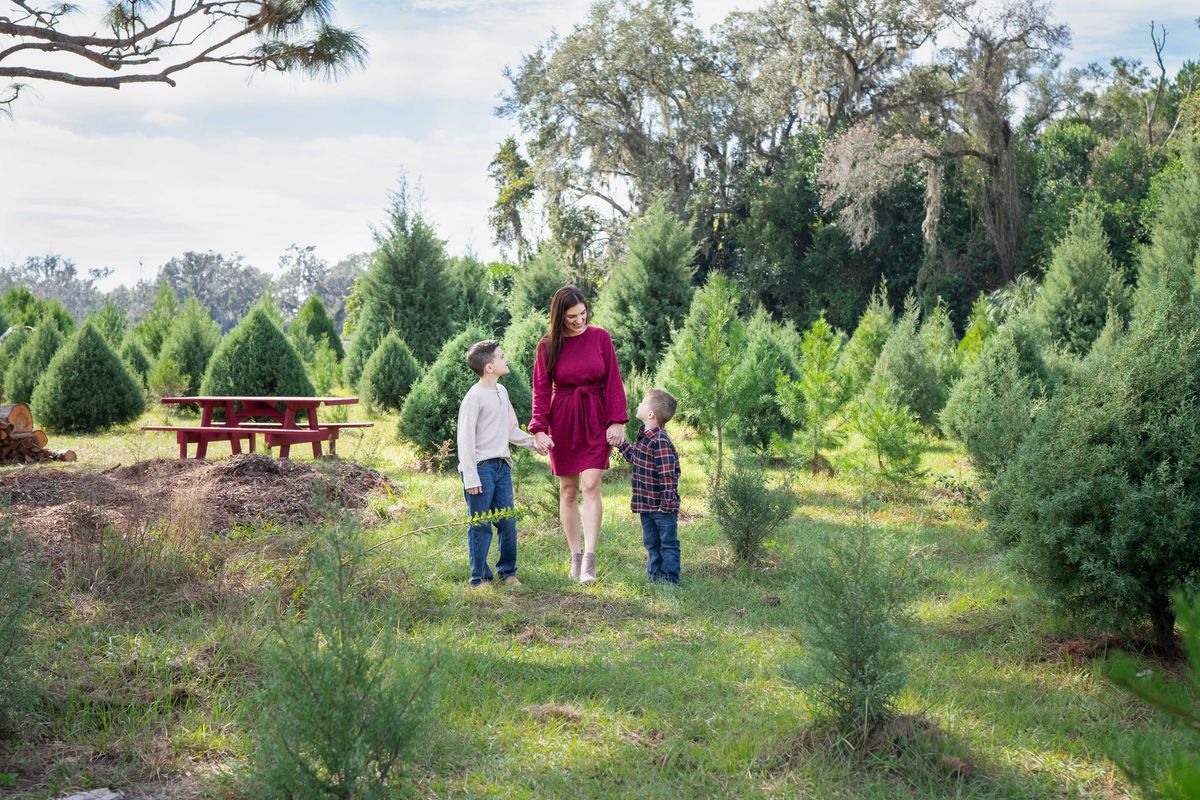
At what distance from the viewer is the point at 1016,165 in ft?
92.6

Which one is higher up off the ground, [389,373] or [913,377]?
[389,373]

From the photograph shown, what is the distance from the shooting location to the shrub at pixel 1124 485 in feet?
12.9

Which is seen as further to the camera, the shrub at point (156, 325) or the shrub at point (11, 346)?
the shrub at point (156, 325)

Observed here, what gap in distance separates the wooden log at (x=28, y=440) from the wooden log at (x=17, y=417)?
127mm

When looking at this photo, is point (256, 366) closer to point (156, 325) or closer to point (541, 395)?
point (541, 395)

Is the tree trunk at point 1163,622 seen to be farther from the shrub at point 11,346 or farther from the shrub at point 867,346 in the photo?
the shrub at point 11,346

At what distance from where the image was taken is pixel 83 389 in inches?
517

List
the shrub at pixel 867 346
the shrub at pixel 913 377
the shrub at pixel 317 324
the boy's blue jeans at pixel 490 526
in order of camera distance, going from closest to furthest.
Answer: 1. the boy's blue jeans at pixel 490 526
2. the shrub at pixel 913 377
3. the shrub at pixel 867 346
4. the shrub at pixel 317 324

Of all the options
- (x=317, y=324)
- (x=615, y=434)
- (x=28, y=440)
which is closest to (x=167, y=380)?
(x=28, y=440)

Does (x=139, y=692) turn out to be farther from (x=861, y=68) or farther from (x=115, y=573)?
(x=861, y=68)

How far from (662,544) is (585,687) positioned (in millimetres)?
1945

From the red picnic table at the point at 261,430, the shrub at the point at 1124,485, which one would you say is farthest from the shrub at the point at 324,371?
the shrub at the point at 1124,485

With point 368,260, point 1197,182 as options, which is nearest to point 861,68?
point 1197,182

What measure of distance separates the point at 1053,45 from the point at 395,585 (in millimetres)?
27439
